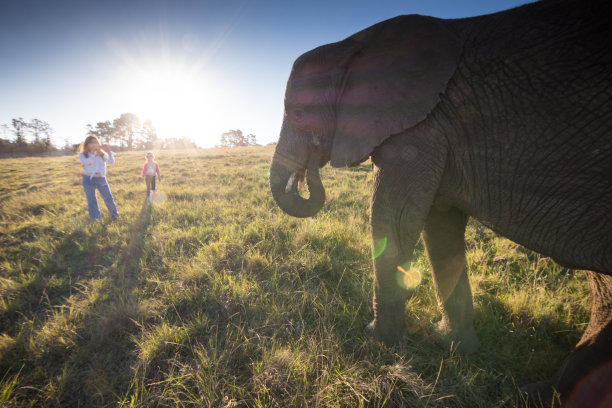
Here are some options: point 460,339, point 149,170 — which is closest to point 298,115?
point 460,339

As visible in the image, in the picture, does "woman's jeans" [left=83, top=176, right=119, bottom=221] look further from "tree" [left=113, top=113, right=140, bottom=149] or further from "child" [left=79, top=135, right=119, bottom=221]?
"tree" [left=113, top=113, right=140, bottom=149]

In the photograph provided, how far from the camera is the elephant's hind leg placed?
1.35 m

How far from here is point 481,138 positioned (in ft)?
4.54

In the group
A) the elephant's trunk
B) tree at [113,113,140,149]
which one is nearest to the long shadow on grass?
the elephant's trunk

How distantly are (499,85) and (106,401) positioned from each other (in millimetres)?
3542

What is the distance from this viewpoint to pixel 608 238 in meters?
1.14

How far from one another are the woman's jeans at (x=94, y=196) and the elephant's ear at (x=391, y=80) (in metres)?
6.64

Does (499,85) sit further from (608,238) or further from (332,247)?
(332,247)

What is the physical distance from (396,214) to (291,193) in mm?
1201

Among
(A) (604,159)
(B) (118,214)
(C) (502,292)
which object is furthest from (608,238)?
(B) (118,214)

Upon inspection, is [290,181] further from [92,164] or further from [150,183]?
[150,183]

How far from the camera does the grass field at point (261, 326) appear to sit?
5.36 feet

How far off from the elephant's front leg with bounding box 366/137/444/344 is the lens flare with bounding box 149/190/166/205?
7002 mm

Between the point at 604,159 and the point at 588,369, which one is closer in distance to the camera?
the point at 604,159
